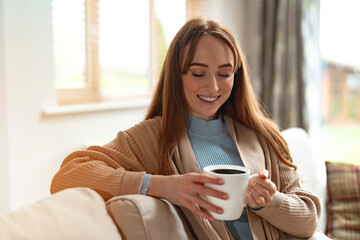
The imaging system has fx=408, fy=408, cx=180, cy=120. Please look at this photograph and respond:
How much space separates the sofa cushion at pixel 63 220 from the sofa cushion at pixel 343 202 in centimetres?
143

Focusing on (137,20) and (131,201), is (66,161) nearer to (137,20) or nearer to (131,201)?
(131,201)

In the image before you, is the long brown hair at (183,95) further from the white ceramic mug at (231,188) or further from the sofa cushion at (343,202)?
the sofa cushion at (343,202)

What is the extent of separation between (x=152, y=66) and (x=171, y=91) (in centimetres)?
183

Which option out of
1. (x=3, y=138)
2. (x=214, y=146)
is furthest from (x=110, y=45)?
(x=214, y=146)

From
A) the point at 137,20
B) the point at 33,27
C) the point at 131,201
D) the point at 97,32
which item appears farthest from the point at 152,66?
the point at 131,201

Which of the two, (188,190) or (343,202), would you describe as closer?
(188,190)

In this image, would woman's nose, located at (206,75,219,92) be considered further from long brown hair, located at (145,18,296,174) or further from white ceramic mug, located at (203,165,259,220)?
white ceramic mug, located at (203,165,259,220)

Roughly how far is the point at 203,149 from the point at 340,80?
2.70 metres

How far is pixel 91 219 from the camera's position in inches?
36.5

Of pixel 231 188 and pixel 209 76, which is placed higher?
pixel 209 76

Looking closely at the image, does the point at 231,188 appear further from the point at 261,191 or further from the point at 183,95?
the point at 183,95

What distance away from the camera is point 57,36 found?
8.00 feet

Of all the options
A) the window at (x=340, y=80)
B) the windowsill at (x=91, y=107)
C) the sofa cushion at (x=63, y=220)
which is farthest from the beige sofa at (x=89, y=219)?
the window at (x=340, y=80)

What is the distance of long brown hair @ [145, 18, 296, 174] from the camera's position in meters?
1.36
